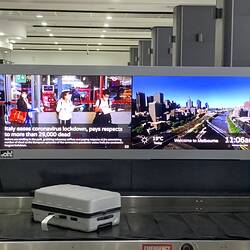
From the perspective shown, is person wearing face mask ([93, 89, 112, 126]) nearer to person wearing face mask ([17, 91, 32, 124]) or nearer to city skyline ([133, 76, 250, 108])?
city skyline ([133, 76, 250, 108])

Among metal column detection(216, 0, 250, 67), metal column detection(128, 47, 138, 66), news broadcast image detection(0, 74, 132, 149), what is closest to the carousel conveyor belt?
news broadcast image detection(0, 74, 132, 149)

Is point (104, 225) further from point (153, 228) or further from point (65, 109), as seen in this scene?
point (65, 109)

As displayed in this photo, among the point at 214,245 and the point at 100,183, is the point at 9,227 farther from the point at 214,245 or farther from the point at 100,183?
the point at 214,245

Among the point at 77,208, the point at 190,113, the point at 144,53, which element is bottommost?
the point at 77,208

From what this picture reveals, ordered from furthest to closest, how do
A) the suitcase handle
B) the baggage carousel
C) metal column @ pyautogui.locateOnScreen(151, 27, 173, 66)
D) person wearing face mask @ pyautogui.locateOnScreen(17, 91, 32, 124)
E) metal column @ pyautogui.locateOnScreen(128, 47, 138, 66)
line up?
1. metal column @ pyautogui.locateOnScreen(128, 47, 138, 66)
2. metal column @ pyautogui.locateOnScreen(151, 27, 173, 66)
3. person wearing face mask @ pyautogui.locateOnScreen(17, 91, 32, 124)
4. the suitcase handle
5. the baggage carousel

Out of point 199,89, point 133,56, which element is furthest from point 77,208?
point 133,56

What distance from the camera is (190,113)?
3504mm

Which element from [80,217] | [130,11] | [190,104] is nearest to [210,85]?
[190,104]

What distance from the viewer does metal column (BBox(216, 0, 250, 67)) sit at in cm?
389

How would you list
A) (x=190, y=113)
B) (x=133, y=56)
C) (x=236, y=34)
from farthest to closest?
1. (x=133, y=56)
2. (x=236, y=34)
3. (x=190, y=113)

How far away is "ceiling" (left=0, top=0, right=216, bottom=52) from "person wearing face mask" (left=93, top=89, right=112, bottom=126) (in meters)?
6.43

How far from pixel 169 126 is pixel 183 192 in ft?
1.77

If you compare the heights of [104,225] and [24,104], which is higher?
[24,104]

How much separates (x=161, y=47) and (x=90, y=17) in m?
2.07
